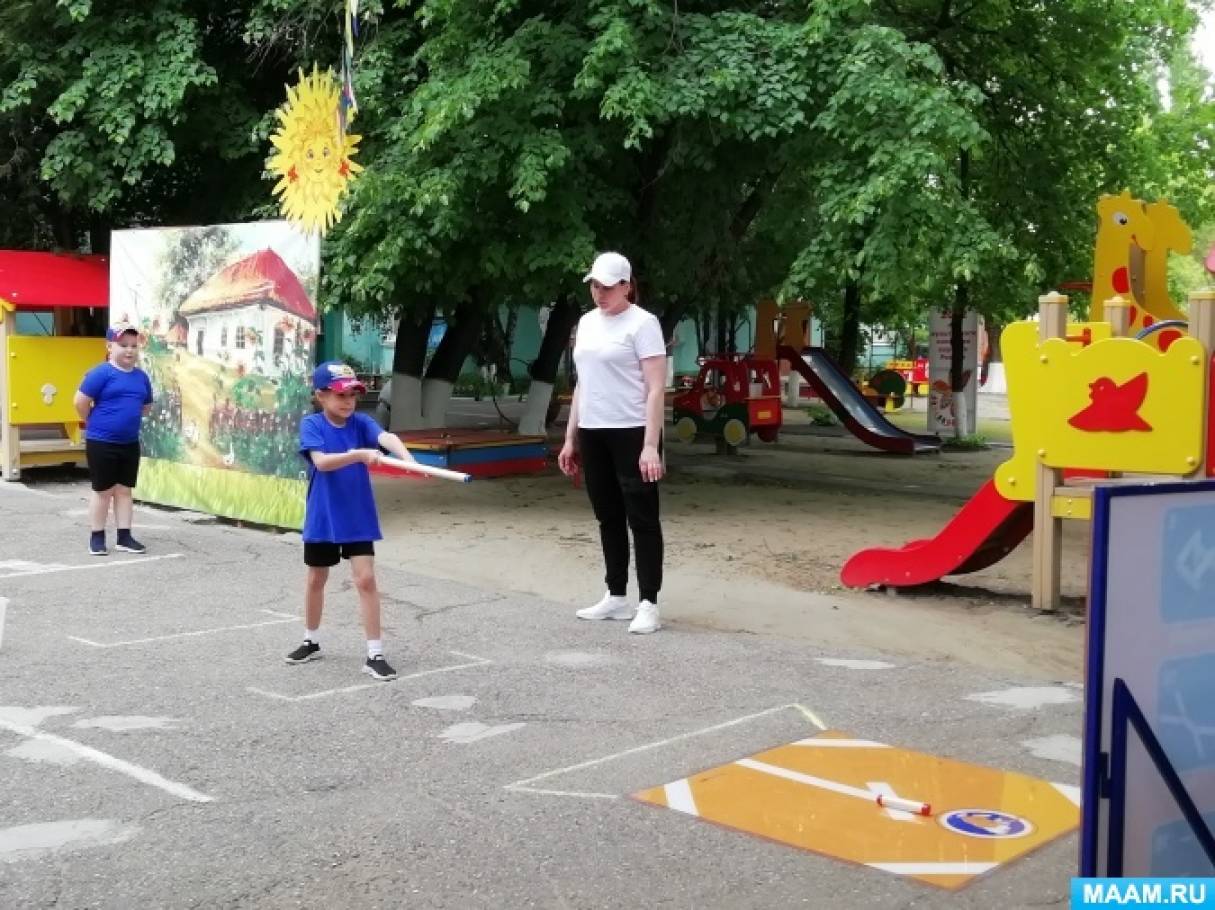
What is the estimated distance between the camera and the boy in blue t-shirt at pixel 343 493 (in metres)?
6.06

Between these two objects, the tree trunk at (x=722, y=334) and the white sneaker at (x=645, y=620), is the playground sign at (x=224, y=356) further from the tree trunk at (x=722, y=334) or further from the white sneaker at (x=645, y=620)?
the tree trunk at (x=722, y=334)

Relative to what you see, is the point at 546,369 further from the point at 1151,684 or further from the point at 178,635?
the point at 1151,684

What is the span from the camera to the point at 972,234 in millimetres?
10039

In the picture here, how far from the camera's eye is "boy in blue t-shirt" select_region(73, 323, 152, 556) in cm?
941

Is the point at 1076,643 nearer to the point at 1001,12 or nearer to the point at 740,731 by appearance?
the point at 740,731

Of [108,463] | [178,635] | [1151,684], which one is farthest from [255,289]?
[1151,684]

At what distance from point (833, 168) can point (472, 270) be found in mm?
3223

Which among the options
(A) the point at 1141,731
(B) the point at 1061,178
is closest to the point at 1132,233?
(B) the point at 1061,178

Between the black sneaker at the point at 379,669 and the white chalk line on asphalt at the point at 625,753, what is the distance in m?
1.51

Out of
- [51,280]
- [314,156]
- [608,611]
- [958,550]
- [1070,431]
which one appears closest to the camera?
[608,611]

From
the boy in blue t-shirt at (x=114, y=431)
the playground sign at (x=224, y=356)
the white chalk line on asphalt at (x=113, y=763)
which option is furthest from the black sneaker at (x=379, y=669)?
the playground sign at (x=224, y=356)

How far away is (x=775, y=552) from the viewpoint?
33.2 ft

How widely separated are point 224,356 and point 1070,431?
22.1ft

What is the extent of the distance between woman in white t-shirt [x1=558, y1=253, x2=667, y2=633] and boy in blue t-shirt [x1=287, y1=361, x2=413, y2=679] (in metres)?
1.27
